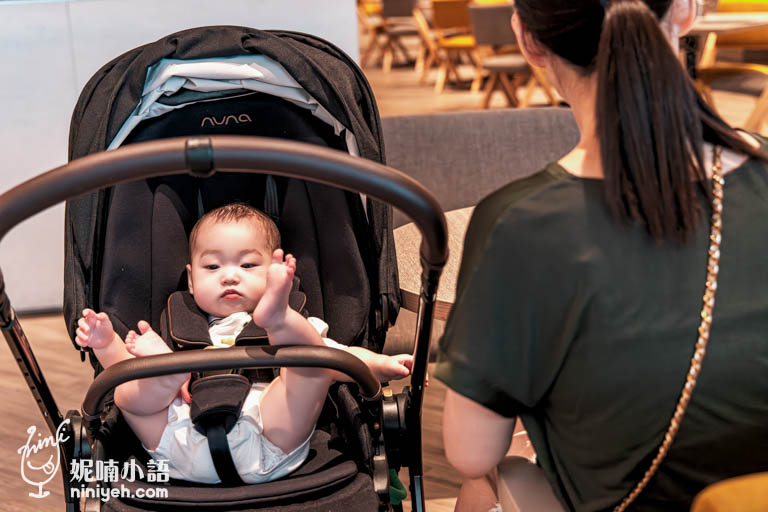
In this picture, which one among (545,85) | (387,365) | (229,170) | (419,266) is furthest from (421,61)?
(229,170)

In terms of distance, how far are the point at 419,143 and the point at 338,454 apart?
62.9 inches

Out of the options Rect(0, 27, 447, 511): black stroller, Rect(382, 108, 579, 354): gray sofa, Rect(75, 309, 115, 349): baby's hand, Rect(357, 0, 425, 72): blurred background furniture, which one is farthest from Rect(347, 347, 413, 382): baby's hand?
Rect(357, 0, 425, 72): blurred background furniture

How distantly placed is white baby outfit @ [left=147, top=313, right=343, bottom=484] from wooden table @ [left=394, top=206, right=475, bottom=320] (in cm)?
43

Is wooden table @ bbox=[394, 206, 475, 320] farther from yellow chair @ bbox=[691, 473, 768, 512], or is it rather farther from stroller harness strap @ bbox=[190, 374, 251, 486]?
yellow chair @ bbox=[691, 473, 768, 512]

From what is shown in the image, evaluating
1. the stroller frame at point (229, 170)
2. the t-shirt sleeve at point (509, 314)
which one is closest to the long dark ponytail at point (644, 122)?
the t-shirt sleeve at point (509, 314)

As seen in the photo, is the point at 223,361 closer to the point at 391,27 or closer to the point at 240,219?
the point at 240,219

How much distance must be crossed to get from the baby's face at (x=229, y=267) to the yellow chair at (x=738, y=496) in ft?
3.66

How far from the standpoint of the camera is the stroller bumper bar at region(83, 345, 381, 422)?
1351mm

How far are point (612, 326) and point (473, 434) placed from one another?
9.6 inches

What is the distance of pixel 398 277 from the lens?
1880 mm

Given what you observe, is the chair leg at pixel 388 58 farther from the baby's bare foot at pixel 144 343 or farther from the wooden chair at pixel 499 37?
the baby's bare foot at pixel 144 343

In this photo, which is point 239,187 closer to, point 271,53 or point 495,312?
point 271,53

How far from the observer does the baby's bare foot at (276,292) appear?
4.56ft

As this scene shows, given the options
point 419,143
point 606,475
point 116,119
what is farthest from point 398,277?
point 419,143
